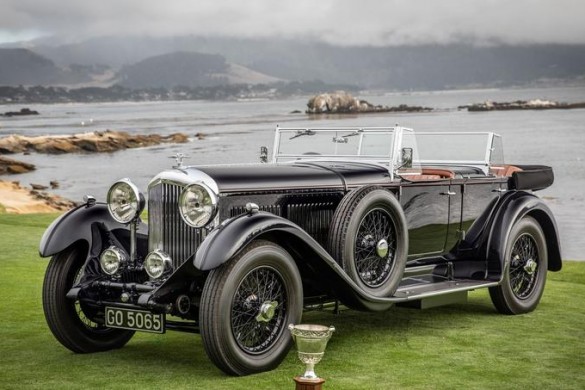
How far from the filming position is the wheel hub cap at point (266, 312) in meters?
6.33

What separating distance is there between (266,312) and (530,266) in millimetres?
3694

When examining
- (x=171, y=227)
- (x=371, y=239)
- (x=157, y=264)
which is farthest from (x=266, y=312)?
(x=371, y=239)

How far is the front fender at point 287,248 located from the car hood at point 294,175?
471 mm

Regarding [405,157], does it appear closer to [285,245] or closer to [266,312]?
[285,245]

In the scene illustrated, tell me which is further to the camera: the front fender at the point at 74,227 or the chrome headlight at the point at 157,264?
the front fender at the point at 74,227

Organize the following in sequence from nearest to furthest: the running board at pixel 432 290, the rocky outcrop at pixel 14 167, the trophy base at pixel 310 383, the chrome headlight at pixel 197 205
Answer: the trophy base at pixel 310 383
the chrome headlight at pixel 197 205
the running board at pixel 432 290
the rocky outcrop at pixel 14 167

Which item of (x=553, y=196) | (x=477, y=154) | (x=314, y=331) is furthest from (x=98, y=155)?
(x=314, y=331)

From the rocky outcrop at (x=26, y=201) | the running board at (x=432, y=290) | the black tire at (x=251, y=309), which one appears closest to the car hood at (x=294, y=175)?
the black tire at (x=251, y=309)

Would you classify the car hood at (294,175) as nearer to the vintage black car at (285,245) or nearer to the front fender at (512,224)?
the vintage black car at (285,245)

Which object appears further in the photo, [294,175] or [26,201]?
[26,201]

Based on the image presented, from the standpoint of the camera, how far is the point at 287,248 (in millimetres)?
6809

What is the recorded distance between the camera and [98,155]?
6419cm

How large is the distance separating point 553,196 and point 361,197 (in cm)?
3441

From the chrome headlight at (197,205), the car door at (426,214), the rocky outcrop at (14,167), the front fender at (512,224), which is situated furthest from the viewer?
the rocky outcrop at (14,167)
